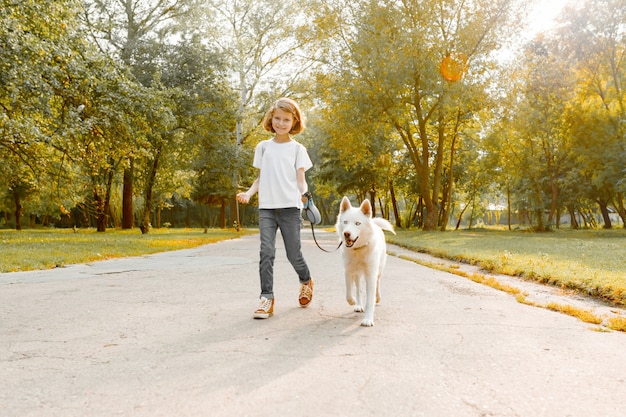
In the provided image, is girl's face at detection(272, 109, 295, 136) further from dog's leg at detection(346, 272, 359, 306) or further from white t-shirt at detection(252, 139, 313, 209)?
dog's leg at detection(346, 272, 359, 306)

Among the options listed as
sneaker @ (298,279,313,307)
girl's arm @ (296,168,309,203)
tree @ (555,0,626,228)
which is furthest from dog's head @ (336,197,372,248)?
tree @ (555,0,626,228)

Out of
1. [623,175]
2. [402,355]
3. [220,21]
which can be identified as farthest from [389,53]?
[402,355]

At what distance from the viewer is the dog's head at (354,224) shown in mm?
4867

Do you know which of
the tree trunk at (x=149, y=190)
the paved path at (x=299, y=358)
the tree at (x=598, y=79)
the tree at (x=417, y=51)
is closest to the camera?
the paved path at (x=299, y=358)

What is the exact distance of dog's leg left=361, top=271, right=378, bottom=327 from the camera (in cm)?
467

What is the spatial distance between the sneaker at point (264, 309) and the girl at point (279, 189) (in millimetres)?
82

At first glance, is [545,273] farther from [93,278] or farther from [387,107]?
[387,107]

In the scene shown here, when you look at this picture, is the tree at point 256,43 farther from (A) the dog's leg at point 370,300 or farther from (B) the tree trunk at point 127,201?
(A) the dog's leg at point 370,300

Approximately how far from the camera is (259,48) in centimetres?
3416

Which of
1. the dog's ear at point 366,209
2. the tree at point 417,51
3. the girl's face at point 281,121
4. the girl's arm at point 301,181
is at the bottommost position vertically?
the dog's ear at point 366,209

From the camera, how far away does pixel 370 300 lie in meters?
4.83

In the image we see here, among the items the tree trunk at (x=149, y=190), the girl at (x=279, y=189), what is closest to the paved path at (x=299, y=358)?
the girl at (x=279, y=189)

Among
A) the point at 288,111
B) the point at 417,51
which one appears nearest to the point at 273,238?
the point at 288,111

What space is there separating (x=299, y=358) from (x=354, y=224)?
5.64 feet
